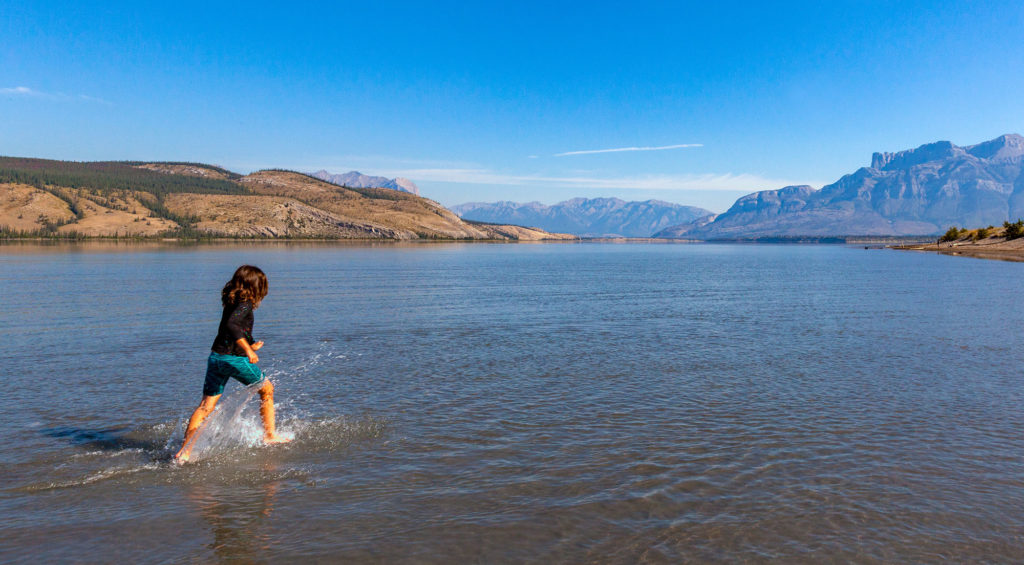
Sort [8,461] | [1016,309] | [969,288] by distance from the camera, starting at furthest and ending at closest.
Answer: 1. [969,288]
2. [1016,309]
3. [8,461]

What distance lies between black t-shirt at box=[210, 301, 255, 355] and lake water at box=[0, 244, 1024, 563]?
2.26 m

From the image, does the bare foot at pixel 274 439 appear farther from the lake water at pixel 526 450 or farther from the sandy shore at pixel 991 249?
the sandy shore at pixel 991 249

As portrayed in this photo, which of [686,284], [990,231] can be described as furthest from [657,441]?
[990,231]

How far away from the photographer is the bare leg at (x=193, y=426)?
11.9 m

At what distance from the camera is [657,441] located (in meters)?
12.9

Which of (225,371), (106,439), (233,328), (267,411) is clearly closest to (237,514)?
(225,371)

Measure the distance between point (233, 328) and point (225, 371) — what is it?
3.21 feet

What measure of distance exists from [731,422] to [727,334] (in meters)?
15.2

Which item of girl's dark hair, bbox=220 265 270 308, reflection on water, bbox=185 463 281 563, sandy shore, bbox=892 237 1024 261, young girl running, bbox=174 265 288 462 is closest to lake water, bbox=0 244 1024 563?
reflection on water, bbox=185 463 281 563

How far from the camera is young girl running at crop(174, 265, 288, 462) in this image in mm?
11727

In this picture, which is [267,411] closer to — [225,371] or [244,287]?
[225,371]

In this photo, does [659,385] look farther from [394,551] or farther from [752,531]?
[394,551]

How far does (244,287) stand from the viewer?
38.6 ft

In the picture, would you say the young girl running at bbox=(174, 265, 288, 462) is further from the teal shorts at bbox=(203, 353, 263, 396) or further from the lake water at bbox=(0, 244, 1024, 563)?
the lake water at bbox=(0, 244, 1024, 563)
